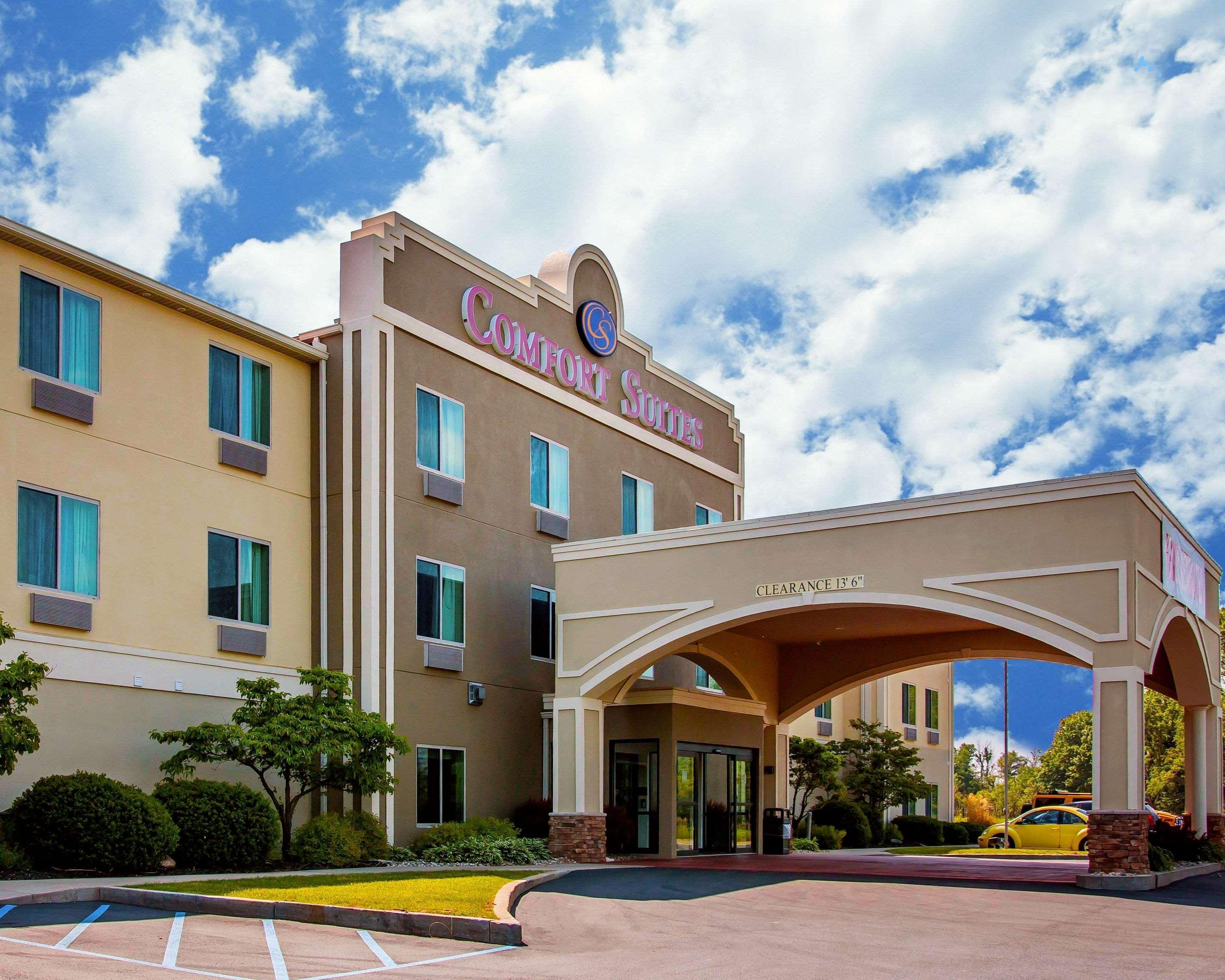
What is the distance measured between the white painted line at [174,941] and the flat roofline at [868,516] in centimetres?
1204

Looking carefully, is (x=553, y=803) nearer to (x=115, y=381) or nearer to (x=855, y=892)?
(x=855, y=892)

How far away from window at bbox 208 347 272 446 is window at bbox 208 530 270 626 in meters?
1.90

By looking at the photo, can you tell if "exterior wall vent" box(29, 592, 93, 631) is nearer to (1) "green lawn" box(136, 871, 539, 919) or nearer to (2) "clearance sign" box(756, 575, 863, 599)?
(1) "green lawn" box(136, 871, 539, 919)

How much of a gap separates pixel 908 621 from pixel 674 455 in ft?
27.9

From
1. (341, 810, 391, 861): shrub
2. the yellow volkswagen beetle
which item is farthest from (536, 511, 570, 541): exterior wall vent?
the yellow volkswagen beetle

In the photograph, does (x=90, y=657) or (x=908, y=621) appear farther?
(x=908, y=621)

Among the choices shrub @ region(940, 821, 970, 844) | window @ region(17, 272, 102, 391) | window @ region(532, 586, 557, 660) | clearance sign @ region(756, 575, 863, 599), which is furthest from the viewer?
shrub @ region(940, 821, 970, 844)

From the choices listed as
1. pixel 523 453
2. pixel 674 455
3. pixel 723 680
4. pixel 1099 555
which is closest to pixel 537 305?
pixel 523 453

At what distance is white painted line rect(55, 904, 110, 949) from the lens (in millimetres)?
11391

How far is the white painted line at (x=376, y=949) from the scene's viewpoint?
439 inches

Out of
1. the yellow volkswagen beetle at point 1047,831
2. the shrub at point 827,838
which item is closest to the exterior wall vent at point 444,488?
the shrub at point 827,838

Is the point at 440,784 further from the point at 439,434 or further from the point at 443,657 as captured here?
the point at 439,434

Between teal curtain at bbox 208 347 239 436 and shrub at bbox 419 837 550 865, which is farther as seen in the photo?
teal curtain at bbox 208 347 239 436

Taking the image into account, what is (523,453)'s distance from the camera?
Result: 28.0m
